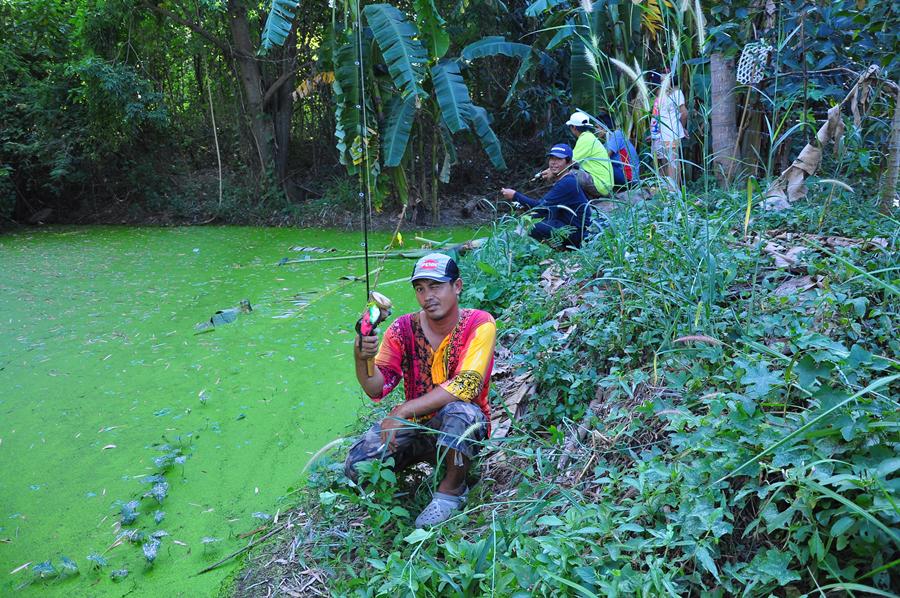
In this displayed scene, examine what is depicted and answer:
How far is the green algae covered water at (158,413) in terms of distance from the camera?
79.7 inches

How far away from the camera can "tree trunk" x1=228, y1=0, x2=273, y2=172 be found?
7.75 metres

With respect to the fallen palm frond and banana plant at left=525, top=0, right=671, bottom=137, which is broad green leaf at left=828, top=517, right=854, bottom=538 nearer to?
the fallen palm frond

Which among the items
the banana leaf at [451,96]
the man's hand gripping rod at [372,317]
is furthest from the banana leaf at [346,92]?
the man's hand gripping rod at [372,317]

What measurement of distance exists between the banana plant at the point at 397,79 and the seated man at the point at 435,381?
3245mm

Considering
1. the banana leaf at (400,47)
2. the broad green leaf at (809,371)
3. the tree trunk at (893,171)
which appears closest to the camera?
the broad green leaf at (809,371)

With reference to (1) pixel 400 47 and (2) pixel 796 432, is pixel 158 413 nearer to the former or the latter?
(2) pixel 796 432

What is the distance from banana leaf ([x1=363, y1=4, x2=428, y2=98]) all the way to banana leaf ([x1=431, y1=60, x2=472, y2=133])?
0.37 m

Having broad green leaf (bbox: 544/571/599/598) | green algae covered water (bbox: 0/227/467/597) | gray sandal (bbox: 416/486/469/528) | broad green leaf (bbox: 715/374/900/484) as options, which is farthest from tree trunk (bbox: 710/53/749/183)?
broad green leaf (bbox: 544/571/599/598)

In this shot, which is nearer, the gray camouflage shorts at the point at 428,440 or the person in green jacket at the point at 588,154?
the gray camouflage shorts at the point at 428,440

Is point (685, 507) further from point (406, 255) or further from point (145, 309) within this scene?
point (145, 309)

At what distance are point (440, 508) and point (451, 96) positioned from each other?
4.80 meters

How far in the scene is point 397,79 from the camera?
5551 millimetres

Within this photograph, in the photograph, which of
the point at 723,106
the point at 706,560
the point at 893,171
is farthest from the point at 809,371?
the point at 723,106

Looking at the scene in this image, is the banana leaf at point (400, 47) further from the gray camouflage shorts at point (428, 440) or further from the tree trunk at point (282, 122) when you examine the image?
the gray camouflage shorts at point (428, 440)
